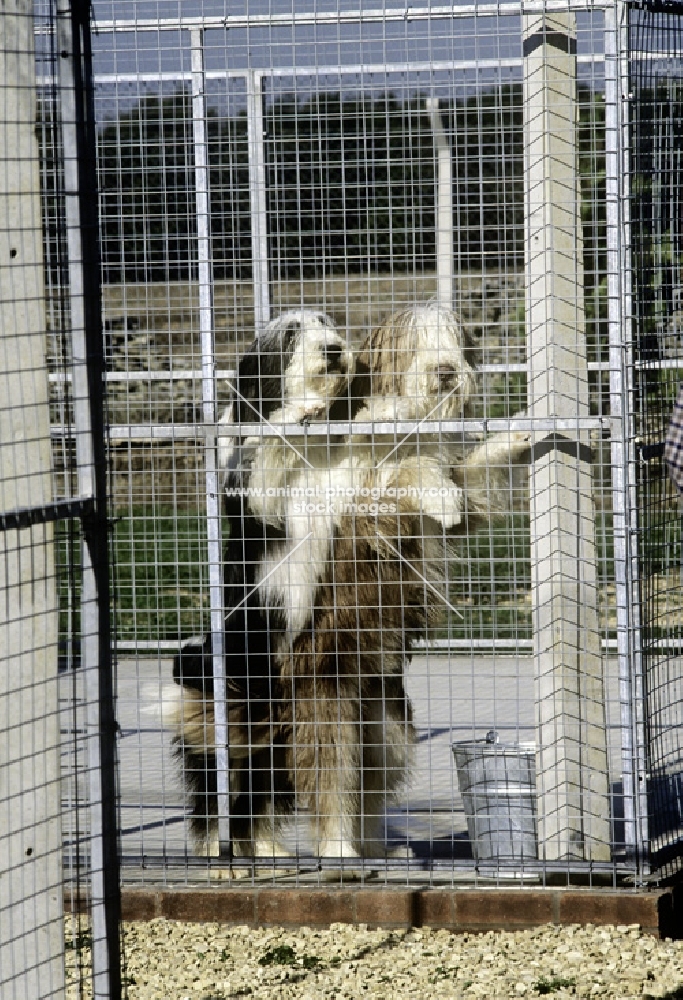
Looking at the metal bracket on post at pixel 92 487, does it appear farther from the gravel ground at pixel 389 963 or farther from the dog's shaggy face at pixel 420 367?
the dog's shaggy face at pixel 420 367

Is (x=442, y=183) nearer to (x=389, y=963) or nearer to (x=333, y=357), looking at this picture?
(x=333, y=357)

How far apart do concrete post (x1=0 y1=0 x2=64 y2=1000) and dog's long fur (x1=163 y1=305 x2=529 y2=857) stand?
1.89 meters

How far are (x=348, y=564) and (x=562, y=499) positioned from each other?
0.80m

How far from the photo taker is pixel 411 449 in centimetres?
477

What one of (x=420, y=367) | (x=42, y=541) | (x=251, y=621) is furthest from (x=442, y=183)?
(x=42, y=541)

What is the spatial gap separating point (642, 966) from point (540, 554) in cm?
137

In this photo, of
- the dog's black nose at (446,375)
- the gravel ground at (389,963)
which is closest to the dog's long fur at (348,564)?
the dog's black nose at (446,375)

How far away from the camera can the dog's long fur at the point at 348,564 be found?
15.4 ft

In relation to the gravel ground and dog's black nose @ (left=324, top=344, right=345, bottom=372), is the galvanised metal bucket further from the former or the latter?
dog's black nose @ (left=324, top=344, right=345, bottom=372)

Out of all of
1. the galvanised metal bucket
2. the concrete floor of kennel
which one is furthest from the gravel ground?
the galvanised metal bucket

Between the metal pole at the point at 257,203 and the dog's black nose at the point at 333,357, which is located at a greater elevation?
the metal pole at the point at 257,203

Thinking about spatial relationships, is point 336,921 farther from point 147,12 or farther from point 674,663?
point 147,12

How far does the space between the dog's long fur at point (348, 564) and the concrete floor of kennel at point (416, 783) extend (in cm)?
24

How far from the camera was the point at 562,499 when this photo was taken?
14.8ft
